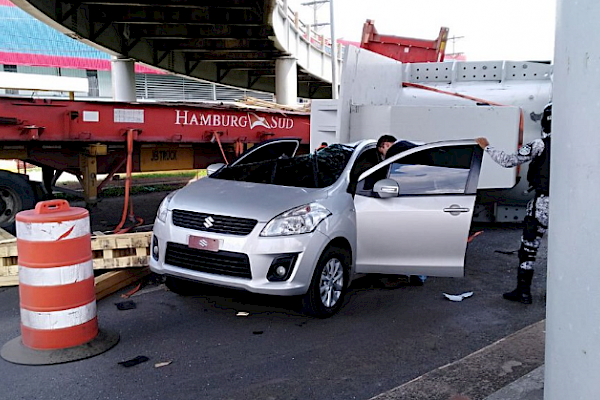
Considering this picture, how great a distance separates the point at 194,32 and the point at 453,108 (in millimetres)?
14510

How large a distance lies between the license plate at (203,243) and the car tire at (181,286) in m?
0.87

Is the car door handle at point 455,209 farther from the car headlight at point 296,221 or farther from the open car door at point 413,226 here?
the car headlight at point 296,221

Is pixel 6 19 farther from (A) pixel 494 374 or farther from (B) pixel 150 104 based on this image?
(A) pixel 494 374

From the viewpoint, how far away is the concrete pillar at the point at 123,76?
2356cm

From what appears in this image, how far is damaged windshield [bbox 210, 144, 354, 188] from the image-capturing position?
6.08m

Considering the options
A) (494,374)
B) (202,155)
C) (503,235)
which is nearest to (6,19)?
(202,155)

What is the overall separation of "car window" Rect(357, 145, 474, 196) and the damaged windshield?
379mm

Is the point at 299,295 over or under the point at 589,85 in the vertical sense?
under

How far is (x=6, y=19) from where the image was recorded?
4309cm

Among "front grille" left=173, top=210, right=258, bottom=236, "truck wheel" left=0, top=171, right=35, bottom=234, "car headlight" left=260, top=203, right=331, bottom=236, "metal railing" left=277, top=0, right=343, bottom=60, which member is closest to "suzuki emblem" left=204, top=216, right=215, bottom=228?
"front grille" left=173, top=210, right=258, bottom=236

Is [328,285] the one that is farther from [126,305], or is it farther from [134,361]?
[126,305]

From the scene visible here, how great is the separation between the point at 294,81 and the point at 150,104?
16.8 metres

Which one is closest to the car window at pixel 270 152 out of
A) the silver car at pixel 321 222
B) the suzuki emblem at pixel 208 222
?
the silver car at pixel 321 222

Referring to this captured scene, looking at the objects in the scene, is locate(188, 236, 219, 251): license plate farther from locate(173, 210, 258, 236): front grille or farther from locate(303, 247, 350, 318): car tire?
locate(303, 247, 350, 318): car tire
